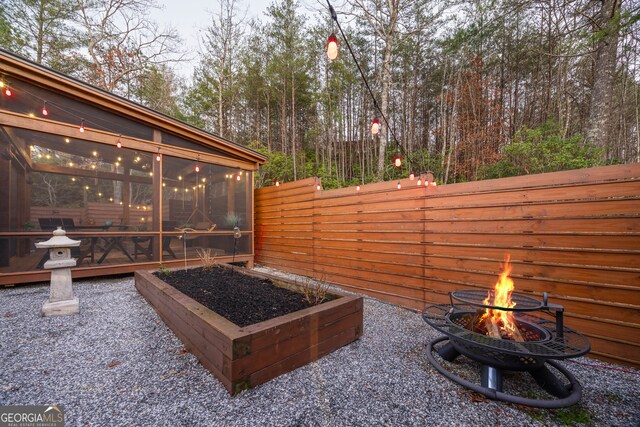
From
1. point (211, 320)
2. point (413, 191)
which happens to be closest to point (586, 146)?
point (413, 191)

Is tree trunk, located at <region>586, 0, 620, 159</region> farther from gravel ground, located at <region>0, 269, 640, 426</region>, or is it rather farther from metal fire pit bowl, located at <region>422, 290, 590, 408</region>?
metal fire pit bowl, located at <region>422, 290, 590, 408</region>

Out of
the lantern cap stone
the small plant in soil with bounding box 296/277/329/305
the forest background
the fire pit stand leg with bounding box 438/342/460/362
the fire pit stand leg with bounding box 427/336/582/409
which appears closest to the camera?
the fire pit stand leg with bounding box 427/336/582/409

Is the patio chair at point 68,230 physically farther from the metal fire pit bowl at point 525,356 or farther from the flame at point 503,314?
the flame at point 503,314

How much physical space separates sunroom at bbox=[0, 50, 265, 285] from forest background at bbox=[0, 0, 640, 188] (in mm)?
3045

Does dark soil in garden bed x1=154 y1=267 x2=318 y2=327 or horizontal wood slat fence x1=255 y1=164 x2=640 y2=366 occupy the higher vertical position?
horizontal wood slat fence x1=255 y1=164 x2=640 y2=366

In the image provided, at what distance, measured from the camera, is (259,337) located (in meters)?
1.58

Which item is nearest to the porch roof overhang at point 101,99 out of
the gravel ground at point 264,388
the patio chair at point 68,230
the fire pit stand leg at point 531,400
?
the patio chair at point 68,230

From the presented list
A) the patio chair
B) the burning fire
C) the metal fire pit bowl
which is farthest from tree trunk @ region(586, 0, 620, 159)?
the patio chair

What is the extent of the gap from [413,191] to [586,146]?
328cm

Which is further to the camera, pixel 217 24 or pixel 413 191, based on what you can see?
pixel 217 24

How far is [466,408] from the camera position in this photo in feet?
4.74

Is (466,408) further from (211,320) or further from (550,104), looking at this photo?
(550,104)

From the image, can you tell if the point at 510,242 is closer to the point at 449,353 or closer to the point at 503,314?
the point at 503,314

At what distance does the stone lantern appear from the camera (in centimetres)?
272
